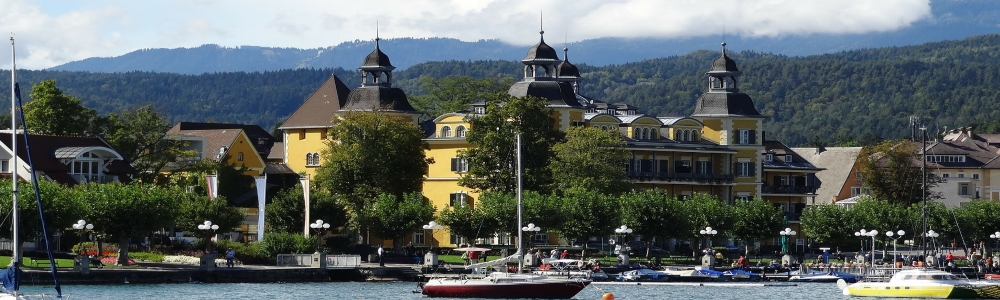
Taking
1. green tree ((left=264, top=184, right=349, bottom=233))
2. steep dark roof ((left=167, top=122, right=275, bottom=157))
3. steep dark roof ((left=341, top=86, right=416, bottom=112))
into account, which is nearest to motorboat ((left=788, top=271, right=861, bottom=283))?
green tree ((left=264, top=184, right=349, bottom=233))

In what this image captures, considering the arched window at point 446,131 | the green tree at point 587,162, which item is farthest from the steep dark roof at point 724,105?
the arched window at point 446,131

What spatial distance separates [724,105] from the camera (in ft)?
377

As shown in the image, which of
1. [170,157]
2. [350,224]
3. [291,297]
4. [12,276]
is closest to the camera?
[12,276]

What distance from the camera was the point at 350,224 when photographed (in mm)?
96250

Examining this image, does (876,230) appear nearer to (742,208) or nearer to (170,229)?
(742,208)

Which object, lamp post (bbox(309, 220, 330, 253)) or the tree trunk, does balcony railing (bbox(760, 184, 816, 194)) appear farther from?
the tree trunk

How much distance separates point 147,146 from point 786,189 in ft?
149

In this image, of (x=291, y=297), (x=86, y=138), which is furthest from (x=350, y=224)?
(x=291, y=297)

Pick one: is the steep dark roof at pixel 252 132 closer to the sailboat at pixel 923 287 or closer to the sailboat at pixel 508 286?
the sailboat at pixel 508 286

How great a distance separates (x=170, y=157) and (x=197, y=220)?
48.9ft

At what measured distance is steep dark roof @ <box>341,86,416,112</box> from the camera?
356 ft

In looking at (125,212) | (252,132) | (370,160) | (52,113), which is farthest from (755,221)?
(252,132)

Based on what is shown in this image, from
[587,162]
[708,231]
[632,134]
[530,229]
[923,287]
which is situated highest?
[632,134]

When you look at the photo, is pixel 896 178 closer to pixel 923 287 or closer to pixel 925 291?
pixel 923 287
